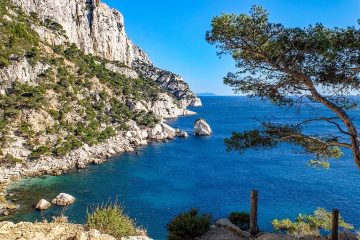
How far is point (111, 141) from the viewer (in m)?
65.9

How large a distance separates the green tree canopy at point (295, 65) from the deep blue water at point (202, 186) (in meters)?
17.3

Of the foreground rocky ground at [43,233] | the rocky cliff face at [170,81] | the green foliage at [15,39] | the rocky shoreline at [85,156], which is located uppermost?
the rocky cliff face at [170,81]

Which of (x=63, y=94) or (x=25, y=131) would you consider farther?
(x=63, y=94)

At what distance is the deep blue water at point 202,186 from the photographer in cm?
3462

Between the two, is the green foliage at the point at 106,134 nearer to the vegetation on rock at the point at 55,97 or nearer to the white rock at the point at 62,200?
the vegetation on rock at the point at 55,97

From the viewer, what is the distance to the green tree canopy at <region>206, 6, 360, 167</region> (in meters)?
10.4

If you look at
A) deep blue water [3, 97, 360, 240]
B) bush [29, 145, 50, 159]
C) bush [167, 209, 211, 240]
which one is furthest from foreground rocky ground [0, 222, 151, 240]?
bush [29, 145, 50, 159]

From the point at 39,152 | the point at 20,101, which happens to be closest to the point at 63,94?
the point at 20,101

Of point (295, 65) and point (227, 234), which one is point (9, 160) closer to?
point (227, 234)

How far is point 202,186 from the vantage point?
44.4 m

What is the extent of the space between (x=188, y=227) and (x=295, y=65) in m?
8.33

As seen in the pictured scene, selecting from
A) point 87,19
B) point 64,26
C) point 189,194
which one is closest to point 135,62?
point 87,19

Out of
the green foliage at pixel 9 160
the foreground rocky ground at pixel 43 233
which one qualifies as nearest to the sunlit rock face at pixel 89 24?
the green foliage at pixel 9 160

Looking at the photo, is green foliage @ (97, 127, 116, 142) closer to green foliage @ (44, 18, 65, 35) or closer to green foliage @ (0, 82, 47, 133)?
green foliage @ (0, 82, 47, 133)
